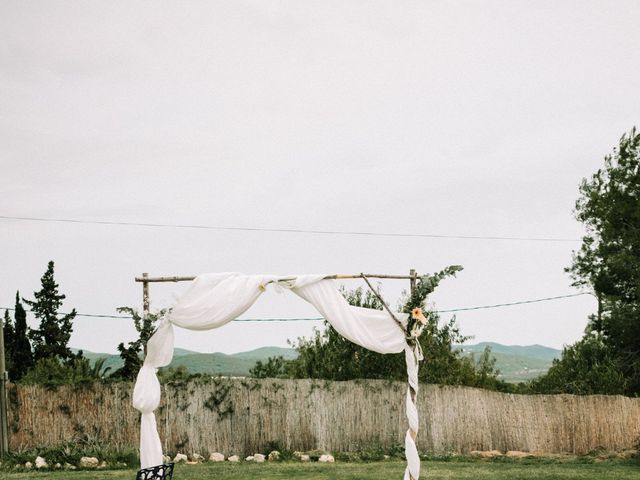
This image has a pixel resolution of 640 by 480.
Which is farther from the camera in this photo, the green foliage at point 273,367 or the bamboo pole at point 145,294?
the green foliage at point 273,367

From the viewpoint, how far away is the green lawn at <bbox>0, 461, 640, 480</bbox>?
1165 centimetres

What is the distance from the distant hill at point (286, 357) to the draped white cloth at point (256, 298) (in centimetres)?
1038

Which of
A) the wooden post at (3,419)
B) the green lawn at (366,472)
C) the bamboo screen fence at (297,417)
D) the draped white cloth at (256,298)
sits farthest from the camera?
the bamboo screen fence at (297,417)

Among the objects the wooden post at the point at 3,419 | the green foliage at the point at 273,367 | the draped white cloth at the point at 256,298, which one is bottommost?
the wooden post at the point at 3,419

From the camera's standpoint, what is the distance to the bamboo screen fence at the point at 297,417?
1473 cm

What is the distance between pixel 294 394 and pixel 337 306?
6.68m

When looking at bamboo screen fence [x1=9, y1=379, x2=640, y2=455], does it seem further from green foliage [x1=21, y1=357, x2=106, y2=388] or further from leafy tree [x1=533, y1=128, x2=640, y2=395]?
leafy tree [x1=533, y1=128, x2=640, y2=395]

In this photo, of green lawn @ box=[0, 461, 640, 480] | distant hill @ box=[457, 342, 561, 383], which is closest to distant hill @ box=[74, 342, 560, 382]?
distant hill @ box=[457, 342, 561, 383]

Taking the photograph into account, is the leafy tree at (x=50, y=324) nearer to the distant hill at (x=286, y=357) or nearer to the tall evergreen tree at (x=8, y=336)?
the tall evergreen tree at (x=8, y=336)

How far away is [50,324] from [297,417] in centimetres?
1366

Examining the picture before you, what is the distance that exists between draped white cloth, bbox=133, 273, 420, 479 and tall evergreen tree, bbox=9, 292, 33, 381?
1676 cm

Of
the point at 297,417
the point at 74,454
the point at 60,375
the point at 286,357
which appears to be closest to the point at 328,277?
the point at 74,454

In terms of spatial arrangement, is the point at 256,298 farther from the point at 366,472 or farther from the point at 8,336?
the point at 8,336

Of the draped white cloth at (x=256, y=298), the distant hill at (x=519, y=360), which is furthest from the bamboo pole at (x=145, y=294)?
the distant hill at (x=519, y=360)
